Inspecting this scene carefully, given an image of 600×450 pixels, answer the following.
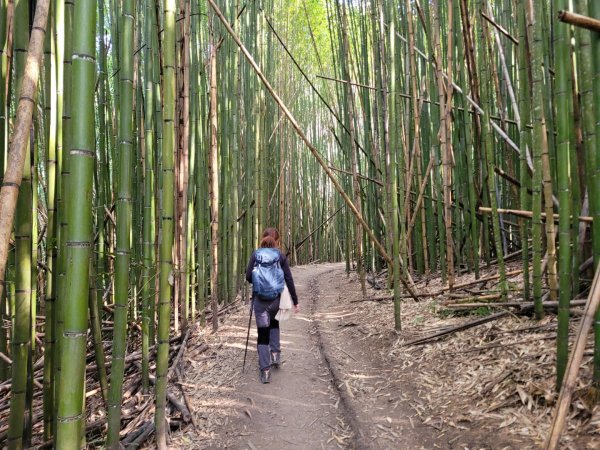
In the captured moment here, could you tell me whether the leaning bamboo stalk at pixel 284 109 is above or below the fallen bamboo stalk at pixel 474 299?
above

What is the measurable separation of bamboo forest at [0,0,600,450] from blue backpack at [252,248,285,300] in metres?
0.01

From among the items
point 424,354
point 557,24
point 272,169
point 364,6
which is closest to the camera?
point 557,24

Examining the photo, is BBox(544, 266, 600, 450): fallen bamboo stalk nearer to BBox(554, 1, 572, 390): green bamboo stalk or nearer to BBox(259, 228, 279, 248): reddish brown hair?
BBox(554, 1, 572, 390): green bamboo stalk

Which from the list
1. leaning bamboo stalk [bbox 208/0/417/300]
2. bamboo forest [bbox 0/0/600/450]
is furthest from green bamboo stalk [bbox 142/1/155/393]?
leaning bamboo stalk [bbox 208/0/417/300]

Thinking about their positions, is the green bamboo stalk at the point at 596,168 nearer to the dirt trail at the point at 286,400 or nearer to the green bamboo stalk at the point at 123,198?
the dirt trail at the point at 286,400

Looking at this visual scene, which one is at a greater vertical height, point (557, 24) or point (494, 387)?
point (557, 24)

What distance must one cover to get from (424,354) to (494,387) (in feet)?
2.06

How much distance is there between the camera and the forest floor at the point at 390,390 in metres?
1.59

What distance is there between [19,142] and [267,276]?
1.95 metres

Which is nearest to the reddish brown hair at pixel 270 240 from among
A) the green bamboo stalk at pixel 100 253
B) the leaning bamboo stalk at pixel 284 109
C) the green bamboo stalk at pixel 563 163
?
the leaning bamboo stalk at pixel 284 109

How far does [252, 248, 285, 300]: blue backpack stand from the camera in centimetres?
259

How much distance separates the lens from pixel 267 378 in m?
2.46

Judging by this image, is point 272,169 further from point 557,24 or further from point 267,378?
point 557,24

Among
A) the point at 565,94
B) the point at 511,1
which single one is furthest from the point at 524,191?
the point at 511,1
